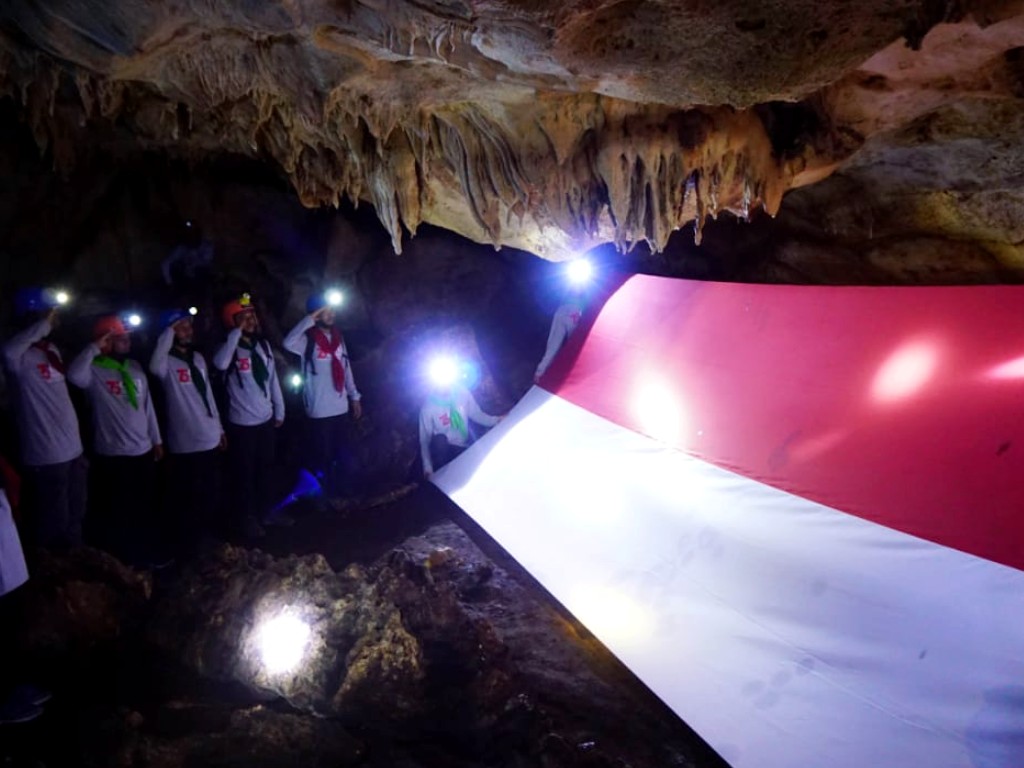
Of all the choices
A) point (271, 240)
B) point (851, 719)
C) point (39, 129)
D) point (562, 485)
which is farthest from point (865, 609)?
point (271, 240)

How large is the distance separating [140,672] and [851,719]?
143 inches

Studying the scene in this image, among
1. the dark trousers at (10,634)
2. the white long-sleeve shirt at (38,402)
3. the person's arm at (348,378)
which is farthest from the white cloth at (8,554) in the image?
the person's arm at (348,378)

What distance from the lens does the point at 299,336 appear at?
5598 millimetres

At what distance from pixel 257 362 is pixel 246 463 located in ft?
2.95

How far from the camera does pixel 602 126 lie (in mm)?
3982

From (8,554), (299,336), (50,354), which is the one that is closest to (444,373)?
(299,336)

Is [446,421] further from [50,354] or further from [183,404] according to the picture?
[50,354]

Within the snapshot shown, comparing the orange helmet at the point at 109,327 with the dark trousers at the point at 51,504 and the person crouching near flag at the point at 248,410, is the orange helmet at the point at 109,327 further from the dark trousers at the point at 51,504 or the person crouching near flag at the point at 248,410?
the dark trousers at the point at 51,504

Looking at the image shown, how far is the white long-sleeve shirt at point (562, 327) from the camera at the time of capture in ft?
20.4

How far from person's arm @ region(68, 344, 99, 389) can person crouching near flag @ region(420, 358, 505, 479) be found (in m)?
2.80

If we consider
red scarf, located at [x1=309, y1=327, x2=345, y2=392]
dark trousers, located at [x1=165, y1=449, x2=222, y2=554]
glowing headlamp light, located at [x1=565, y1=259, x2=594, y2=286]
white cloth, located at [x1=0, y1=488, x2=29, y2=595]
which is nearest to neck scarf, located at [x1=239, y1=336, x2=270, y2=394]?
red scarf, located at [x1=309, y1=327, x2=345, y2=392]

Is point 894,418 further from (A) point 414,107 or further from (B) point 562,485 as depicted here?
(A) point 414,107

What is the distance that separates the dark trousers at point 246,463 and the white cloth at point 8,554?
2268 mm

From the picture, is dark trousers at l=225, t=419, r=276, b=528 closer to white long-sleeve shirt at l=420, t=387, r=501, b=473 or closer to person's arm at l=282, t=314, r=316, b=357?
person's arm at l=282, t=314, r=316, b=357
